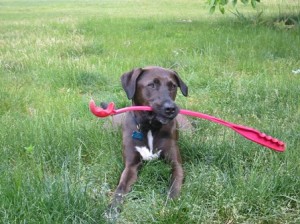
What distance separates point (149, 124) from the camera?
3.90 meters

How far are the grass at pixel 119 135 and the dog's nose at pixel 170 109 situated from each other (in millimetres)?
435

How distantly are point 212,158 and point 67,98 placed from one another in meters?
2.30

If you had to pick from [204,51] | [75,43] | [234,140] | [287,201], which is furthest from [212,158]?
[75,43]

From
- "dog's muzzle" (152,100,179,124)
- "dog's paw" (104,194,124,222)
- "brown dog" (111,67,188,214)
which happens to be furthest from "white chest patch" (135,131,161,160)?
"dog's paw" (104,194,124,222)

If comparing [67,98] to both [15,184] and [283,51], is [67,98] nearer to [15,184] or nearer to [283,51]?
[15,184]

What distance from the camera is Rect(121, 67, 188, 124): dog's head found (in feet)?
11.7

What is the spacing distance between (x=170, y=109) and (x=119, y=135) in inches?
35.0

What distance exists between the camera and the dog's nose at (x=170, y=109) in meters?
3.53

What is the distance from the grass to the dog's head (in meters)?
0.42

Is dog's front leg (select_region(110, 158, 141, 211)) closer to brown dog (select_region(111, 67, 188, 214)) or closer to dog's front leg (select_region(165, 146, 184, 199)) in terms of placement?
brown dog (select_region(111, 67, 188, 214))

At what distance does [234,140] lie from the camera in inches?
155

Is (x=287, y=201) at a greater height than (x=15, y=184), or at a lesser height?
lesser

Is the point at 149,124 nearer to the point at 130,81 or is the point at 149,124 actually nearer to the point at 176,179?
the point at 130,81

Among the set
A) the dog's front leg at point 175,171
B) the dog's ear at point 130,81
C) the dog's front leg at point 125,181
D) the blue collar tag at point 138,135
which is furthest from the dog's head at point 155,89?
the dog's front leg at point 125,181
